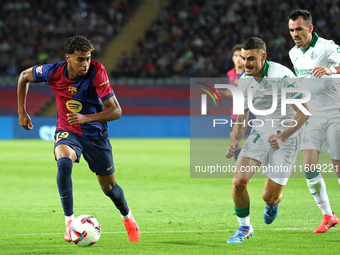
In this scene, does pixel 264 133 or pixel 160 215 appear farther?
pixel 160 215

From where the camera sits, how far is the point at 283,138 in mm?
6441

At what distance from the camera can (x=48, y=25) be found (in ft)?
110

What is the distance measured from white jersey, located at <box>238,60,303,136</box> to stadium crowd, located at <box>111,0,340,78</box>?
2248 cm

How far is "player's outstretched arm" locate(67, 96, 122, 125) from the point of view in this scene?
6047 mm

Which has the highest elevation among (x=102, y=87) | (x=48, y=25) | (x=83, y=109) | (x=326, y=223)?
(x=102, y=87)

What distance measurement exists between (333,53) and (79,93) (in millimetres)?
2869

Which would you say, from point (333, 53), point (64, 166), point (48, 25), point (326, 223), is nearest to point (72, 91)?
point (64, 166)

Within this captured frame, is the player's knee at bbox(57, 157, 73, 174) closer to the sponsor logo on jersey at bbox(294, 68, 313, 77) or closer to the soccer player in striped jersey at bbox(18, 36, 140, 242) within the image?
the soccer player in striped jersey at bbox(18, 36, 140, 242)

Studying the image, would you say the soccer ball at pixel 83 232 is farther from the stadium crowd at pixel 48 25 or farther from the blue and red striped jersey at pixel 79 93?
the stadium crowd at pixel 48 25

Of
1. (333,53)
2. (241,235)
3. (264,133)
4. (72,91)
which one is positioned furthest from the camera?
(333,53)

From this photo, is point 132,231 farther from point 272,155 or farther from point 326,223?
point 326,223

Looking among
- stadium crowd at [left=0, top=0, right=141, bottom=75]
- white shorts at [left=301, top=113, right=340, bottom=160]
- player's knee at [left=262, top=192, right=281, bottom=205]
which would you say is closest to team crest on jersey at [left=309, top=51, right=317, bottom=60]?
white shorts at [left=301, top=113, right=340, bottom=160]

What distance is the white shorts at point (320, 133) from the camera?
7.11 meters

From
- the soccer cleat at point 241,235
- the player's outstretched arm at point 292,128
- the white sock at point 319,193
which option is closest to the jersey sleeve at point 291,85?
the player's outstretched arm at point 292,128
